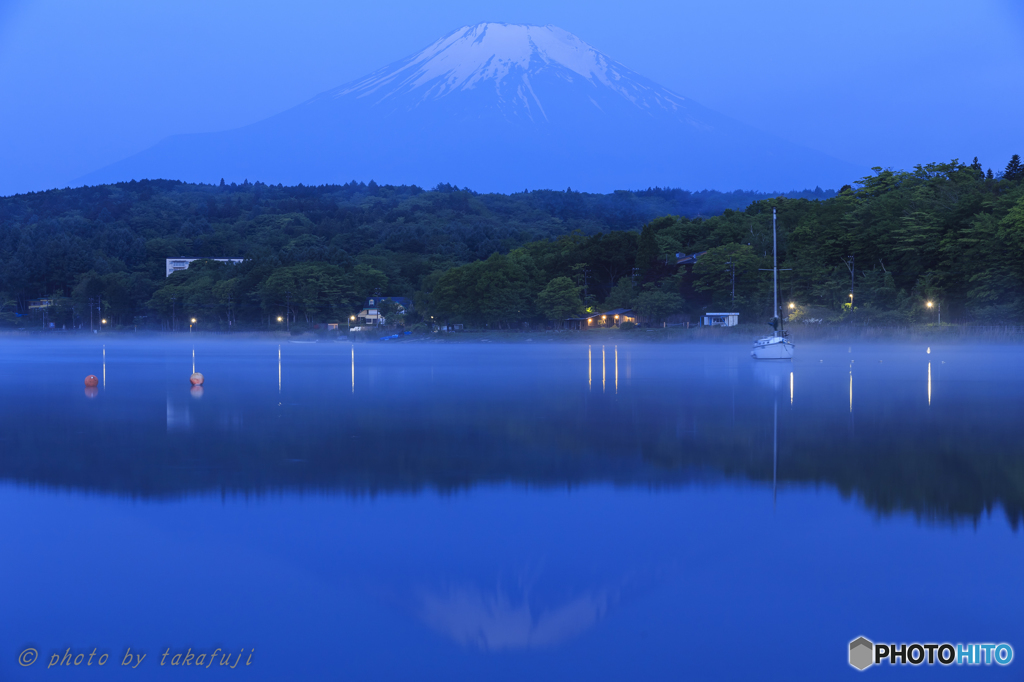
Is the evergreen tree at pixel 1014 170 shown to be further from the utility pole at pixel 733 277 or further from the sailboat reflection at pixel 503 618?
the sailboat reflection at pixel 503 618

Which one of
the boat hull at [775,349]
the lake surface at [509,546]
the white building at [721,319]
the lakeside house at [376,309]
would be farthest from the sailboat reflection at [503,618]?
the lakeside house at [376,309]

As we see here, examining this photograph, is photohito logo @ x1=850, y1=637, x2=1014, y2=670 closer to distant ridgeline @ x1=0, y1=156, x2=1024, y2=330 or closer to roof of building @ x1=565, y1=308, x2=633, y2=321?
distant ridgeline @ x1=0, y1=156, x2=1024, y2=330

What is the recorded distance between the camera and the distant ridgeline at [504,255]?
7250 centimetres

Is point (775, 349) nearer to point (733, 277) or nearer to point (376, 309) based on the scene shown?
point (733, 277)

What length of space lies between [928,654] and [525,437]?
959 cm

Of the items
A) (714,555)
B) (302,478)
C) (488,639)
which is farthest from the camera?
(302,478)

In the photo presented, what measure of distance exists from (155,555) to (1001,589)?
23.0 feet

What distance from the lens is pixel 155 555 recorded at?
7723mm

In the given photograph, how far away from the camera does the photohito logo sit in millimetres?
5582

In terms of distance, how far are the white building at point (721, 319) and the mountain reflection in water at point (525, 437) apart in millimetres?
53884

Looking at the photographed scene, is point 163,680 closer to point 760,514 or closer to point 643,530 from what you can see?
point 643,530

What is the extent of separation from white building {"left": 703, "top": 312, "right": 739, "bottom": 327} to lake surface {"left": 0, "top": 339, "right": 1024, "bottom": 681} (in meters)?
65.7

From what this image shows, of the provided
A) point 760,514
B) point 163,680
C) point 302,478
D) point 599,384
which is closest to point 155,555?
point 163,680

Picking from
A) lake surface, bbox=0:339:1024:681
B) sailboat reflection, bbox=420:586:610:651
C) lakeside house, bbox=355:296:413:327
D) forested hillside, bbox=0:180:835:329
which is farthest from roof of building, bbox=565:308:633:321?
sailboat reflection, bbox=420:586:610:651
